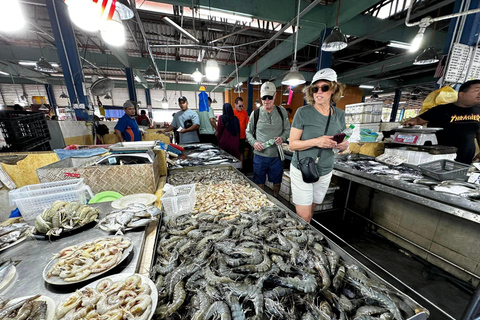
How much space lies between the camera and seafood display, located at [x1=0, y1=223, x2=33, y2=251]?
3.82 feet

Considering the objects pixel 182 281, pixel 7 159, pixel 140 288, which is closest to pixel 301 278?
pixel 182 281

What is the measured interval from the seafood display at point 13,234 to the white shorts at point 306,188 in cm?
246

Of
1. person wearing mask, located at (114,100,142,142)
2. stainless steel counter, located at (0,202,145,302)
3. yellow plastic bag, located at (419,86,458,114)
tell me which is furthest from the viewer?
person wearing mask, located at (114,100,142,142)

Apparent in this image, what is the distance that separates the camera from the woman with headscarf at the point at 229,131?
202 inches

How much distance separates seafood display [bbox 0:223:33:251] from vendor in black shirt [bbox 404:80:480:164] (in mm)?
5384

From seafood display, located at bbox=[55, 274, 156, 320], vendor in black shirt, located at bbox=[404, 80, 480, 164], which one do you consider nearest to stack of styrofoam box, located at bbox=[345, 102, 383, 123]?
vendor in black shirt, located at bbox=[404, 80, 480, 164]

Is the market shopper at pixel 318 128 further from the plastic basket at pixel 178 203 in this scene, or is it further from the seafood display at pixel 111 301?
the seafood display at pixel 111 301

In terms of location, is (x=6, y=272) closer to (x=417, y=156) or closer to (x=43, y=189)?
(x=43, y=189)

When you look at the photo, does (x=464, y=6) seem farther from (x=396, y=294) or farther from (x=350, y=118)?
(x=396, y=294)

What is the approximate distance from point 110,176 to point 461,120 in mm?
5172

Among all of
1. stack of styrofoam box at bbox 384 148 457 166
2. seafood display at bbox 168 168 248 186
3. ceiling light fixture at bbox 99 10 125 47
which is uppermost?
ceiling light fixture at bbox 99 10 125 47

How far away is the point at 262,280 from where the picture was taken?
1.02 m

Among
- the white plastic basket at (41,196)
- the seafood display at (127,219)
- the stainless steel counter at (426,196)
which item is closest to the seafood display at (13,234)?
Answer: the white plastic basket at (41,196)

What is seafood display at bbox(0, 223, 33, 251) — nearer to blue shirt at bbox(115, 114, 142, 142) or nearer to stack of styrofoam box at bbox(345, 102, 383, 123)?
blue shirt at bbox(115, 114, 142, 142)
